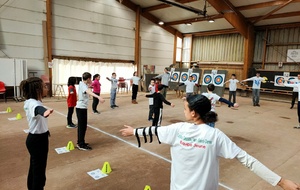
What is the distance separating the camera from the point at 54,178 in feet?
9.03

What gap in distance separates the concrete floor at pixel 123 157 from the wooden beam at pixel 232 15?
20.6ft

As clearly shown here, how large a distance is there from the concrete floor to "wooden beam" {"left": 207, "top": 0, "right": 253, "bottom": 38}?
6.28 meters

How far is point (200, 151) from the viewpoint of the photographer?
1.24 metres

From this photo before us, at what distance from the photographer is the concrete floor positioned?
2.72 metres

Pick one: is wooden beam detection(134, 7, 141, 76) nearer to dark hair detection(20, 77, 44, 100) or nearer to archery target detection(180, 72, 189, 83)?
archery target detection(180, 72, 189, 83)

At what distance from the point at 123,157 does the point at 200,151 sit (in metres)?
2.50

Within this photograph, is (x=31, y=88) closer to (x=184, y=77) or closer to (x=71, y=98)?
(x=71, y=98)

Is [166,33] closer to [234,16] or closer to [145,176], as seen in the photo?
[234,16]

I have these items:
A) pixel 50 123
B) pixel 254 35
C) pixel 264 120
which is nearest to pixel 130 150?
pixel 50 123

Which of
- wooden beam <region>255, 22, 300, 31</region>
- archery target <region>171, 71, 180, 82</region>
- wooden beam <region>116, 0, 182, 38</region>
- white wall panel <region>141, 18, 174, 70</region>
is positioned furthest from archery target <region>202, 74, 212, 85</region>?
wooden beam <region>116, 0, 182, 38</region>

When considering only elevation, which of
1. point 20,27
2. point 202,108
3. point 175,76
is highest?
point 20,27

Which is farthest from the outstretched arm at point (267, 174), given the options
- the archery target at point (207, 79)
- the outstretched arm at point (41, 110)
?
the archery target at point (207, 79)

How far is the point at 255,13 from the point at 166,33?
5.62m

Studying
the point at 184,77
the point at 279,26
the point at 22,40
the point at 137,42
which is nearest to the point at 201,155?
the point at 22,40
